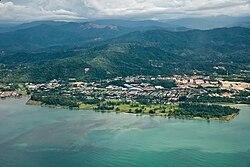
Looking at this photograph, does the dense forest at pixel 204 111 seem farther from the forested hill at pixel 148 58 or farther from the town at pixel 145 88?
the forested hill at pixel 148 58

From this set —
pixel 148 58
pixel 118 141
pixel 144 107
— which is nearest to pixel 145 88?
pixel 144 107

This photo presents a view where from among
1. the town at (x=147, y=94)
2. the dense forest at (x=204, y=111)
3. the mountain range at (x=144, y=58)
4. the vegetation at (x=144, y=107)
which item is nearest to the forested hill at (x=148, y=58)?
the mountain range at (x=144, y=58)

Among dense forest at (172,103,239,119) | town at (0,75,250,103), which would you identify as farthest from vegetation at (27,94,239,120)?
town at (0,75,250,103)

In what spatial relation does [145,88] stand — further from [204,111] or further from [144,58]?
[144,58]

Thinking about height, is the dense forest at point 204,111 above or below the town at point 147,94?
above

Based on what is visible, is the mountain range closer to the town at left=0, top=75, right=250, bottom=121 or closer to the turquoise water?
the town at left=0, top=75, right=250, bottom=121

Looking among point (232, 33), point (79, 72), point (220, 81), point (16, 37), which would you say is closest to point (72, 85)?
point (79, 72)
